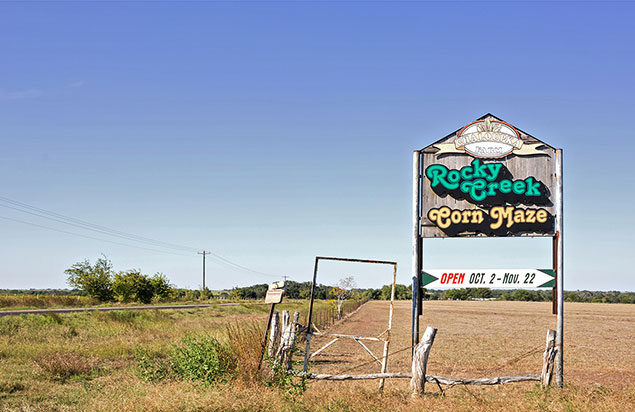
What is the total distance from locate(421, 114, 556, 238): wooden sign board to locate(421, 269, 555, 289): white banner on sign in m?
0.82

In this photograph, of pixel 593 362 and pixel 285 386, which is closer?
pixel 285 386

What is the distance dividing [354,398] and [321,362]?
9188 mm

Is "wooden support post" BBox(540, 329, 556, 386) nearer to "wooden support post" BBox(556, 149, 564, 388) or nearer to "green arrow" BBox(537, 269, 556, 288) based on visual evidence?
"wooden support post" BBox(556, 149, 564, 388)

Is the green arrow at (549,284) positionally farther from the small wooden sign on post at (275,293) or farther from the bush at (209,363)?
the bush at (209,363)

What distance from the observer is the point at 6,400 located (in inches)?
449

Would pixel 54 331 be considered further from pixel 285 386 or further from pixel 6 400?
pixel 285 386

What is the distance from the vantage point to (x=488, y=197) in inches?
477

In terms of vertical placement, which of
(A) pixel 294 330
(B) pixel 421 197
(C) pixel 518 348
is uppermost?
(B) pixel 421 197

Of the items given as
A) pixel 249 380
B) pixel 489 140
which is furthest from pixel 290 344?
pixel 489 140

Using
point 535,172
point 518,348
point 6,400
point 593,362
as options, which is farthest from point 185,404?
point 518,348

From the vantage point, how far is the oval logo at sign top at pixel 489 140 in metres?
12.3

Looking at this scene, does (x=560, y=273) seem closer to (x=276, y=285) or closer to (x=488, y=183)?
(x=488, y=183)

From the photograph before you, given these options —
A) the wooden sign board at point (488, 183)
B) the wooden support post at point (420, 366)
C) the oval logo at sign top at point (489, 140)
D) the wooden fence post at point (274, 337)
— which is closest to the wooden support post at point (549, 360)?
the wooden sign board at point (488, 183)

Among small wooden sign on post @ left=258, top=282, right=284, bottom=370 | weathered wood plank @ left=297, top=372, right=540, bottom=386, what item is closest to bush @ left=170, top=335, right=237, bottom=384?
small wooden sign on post @ left=258, top=282, right=284, bottom=370
